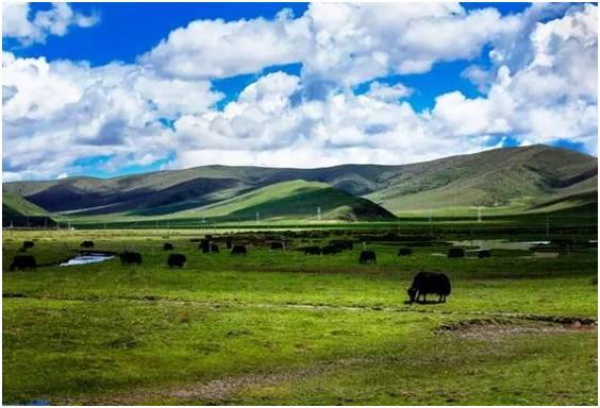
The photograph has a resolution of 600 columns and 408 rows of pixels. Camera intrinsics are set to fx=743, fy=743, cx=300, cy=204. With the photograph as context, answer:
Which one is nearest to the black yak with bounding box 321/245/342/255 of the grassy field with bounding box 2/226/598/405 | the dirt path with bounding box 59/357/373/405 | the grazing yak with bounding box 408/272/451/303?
the grassy field with bounding box 2/226/598/405

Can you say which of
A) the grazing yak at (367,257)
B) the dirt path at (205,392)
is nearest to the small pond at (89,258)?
the grazing yak at (367,257)

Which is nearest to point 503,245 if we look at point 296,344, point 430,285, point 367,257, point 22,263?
point 367,257

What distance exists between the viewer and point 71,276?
6875 cm

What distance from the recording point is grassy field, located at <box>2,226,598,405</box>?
26203 mm

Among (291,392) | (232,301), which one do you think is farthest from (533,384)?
(232,301)

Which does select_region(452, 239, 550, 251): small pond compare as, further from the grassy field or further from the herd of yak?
the grassy field

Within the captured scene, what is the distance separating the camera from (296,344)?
113ft

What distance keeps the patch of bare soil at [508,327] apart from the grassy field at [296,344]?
0.10m

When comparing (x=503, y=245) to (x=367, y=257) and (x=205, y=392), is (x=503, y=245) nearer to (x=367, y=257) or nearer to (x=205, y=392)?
(x=367, y=257)

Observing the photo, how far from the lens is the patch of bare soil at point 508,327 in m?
37.2

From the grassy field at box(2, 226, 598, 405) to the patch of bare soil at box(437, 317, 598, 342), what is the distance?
0.33 ft

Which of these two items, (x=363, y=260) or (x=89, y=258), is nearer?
(x=363, y=260)

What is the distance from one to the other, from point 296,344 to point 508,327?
12.1 metres

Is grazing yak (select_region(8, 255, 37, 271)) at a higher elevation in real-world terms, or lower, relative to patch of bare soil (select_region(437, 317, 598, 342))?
higher
